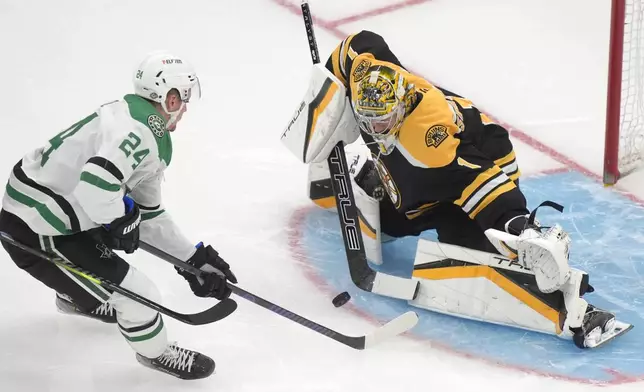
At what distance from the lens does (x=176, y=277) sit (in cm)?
340

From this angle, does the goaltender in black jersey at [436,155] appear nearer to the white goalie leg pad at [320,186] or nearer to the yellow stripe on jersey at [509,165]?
the yellow stripe on jersey at [509,165]

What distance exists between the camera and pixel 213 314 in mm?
2881

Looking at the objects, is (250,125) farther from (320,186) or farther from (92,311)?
→ (92,311)

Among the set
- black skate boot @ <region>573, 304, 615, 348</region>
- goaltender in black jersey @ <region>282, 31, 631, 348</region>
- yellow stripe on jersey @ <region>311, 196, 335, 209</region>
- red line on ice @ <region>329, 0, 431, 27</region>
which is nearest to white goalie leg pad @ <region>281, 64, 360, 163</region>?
goaltender in black jersey @ <region>282, 31, 631, 348</region>

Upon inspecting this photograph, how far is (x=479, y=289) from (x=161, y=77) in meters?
1.18

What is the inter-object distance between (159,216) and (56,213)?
0.41 m

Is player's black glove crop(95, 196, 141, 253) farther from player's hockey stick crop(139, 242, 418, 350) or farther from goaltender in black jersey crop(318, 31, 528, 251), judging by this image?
goaltender in black jersey crop(318, 31, 528, 251)

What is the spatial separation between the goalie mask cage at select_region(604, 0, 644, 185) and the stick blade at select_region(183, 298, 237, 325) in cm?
179

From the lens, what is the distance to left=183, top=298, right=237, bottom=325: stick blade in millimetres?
2871

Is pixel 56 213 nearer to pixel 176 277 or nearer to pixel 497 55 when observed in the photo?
pixel 176 277

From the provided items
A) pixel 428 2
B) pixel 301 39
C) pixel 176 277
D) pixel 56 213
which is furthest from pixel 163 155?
pixel 428 2

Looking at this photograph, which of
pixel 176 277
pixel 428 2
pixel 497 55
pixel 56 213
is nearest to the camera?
pixel 56 213

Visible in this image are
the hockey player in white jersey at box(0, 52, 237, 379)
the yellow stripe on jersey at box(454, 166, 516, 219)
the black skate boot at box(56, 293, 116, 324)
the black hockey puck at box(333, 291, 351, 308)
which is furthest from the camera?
the black hockey puck at box(333, 291, 351, 308)

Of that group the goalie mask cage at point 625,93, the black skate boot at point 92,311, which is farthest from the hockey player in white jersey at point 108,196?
the goalie mask cage at point 625,93
